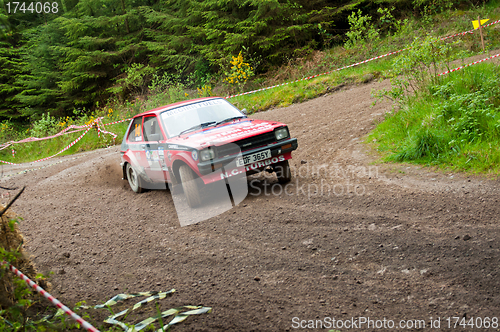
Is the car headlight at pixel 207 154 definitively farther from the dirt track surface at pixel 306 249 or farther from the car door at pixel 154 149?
the car door at pixel 154 149

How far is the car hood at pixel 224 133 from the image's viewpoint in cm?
552

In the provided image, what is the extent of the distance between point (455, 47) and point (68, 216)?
Result: 1347 centimetres

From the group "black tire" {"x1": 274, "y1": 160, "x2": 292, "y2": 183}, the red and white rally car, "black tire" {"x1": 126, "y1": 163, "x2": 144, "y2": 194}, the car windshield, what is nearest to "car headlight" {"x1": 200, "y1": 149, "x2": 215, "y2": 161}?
the red and white rally car

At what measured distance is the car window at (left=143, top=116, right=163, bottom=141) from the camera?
646 centimetres

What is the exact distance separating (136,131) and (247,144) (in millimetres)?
2920

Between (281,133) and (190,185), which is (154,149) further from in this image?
(281,133)

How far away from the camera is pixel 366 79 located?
1359 cm

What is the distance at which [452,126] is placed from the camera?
6.17 m

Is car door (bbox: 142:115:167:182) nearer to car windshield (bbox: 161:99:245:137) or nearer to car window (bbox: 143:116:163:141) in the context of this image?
car window (bbox: 143:116:163:141)

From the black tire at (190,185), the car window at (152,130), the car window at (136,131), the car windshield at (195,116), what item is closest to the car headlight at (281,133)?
the car windshield at (195,116)

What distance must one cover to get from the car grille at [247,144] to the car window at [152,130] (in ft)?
4.92

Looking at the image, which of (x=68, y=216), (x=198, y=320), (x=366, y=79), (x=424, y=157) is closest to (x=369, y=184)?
(x=424, y=157)

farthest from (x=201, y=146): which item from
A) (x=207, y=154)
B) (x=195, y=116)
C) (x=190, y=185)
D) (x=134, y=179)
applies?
(x=134, y=179)

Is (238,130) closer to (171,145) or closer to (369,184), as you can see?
(171,145)
